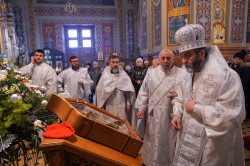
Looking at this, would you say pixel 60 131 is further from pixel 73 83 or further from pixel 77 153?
pixel 73 83

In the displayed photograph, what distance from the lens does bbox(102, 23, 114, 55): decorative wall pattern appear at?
14.5 metres

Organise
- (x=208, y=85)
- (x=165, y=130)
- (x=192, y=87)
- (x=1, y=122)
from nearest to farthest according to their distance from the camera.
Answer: (x=1, y=122) < (x=208, y=85) < (x=192, y=87) < (x=165, y=130)

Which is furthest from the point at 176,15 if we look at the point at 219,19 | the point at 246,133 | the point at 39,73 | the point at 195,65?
the point at 195,65

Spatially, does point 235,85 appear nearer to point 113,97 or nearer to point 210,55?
point 210,55

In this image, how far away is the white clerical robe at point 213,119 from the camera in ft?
4.59

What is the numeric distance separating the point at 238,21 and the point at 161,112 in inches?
230

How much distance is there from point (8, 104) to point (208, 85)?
5.20 feet

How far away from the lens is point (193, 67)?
1.69 meters

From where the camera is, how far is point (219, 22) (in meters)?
6.50

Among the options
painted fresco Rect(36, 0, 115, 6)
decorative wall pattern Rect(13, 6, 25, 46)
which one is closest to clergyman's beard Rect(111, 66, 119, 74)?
decorative wall pattern Rect(13, 6, 25, 46)

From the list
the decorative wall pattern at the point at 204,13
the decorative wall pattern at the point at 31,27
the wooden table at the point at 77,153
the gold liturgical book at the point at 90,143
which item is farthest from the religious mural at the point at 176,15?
the decorative wall pattern at the point at 31,27

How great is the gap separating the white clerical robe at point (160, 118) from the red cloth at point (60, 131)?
198cm

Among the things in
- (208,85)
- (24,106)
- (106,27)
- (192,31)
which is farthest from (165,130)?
(106,27)

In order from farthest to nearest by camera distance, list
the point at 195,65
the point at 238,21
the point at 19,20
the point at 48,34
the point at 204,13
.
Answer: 1. the point at 48,34
2. the point at 19,20
3. the point at 238,21
4. the point at 204,13
5. the point at 195,65
